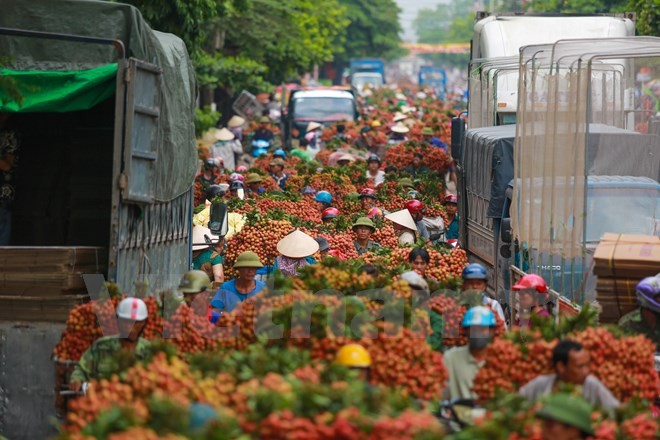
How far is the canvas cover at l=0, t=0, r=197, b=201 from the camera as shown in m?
11.8

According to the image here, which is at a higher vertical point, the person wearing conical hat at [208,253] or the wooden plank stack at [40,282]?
the wooden plank stack at [40,282]

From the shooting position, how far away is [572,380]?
824 centimetres

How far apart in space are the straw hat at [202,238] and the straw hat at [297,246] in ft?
4.50

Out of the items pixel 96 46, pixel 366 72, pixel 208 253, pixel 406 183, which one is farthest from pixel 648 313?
pixel 366 72

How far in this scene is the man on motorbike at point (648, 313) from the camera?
10.2 meters

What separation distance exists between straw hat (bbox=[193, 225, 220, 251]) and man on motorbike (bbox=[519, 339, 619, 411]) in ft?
26.7

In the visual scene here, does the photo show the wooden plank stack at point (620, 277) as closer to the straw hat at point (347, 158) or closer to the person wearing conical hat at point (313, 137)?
the straw hat at point (347, 158)

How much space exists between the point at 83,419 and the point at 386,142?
25.1m

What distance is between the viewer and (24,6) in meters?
12.1

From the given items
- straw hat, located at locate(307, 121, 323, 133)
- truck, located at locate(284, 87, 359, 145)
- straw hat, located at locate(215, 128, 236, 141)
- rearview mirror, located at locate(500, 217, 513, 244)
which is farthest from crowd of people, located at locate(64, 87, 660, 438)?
truck, located at locate(284, 87, 359, 145)

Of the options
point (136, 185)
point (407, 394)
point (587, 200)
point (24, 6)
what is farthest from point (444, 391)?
point (24, 6)

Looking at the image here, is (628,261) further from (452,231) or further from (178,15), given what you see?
(178,15)

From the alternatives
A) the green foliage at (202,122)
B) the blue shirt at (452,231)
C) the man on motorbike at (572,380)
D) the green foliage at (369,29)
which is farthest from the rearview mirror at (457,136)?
the green foliage at (369,29)

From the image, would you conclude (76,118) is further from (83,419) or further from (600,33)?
(600,33)
